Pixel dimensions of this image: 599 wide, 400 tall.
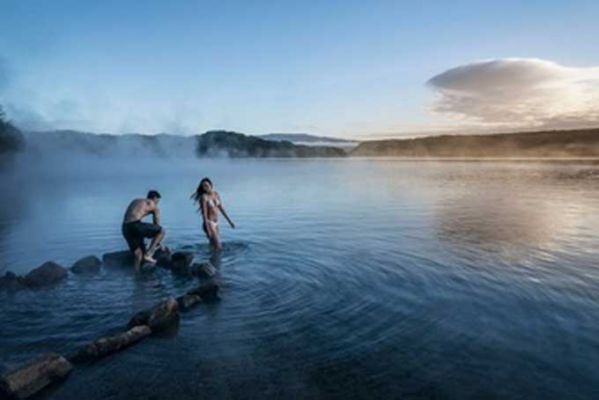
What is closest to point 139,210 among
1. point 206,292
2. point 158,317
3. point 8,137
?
point 206,292

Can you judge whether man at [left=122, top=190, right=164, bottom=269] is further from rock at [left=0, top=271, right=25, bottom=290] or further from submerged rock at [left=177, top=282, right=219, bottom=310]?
submerged rock at [left=177, top=282, right=219, bottom=310]

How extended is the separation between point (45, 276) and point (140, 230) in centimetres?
335

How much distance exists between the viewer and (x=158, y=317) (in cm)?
1029

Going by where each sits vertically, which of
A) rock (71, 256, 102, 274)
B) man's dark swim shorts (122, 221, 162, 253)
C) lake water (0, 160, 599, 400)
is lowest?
lake water (0, 160, 599, 400)

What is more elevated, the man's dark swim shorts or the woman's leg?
the man's dark swim shorts

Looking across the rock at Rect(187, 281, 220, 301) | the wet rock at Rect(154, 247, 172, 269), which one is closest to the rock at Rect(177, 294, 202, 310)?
the rock at Rect(187, 281, 220, 301)

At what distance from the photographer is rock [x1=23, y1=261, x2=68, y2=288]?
13461 mm

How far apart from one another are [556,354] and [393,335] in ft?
10.2

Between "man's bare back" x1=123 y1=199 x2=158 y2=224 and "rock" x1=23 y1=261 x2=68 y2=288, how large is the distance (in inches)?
111

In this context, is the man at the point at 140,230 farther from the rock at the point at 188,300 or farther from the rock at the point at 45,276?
the rock at the point at 188,300

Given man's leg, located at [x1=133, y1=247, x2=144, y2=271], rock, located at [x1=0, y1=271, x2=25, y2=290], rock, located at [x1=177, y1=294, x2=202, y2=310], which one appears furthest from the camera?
man's leg, located at [x1=133, y1=247, x2=144, y2=271]

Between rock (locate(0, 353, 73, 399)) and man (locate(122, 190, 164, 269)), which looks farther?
man (locate(122, 190, 164, 269))

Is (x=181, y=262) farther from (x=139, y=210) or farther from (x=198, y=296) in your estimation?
(x=198, y=296)

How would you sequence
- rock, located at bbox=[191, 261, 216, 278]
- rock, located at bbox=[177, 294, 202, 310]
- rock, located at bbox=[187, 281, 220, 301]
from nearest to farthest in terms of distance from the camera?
rock, located at bbox=[177, 294, 202, 310] < rock, located at bbox=[187, 281, 220, 301] < rock, located at bbox=[191, 261, 216, 278]
